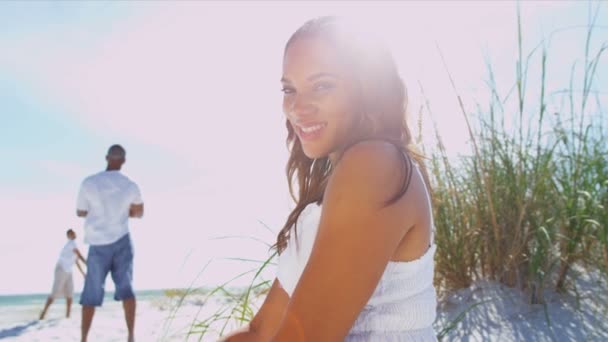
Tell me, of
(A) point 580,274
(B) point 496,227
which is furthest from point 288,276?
(A) point 580,274

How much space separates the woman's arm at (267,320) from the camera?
136 cm

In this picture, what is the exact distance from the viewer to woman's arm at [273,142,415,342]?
0.90m

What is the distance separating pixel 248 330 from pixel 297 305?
0.51 meters

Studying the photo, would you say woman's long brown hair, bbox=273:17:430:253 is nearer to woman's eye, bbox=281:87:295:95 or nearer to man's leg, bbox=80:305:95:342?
woman's eye, bbox=281:87:295:95

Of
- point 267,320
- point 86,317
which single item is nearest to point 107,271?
point 86,317

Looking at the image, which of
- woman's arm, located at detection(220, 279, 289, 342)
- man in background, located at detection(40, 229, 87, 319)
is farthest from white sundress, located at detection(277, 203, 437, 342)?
man in background, located at detection(40, 229, 87, 319)

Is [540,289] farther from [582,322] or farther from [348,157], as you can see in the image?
[348,157]

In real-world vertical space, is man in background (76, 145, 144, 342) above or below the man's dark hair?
below

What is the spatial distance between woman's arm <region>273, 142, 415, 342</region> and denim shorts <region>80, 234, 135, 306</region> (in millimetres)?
4493

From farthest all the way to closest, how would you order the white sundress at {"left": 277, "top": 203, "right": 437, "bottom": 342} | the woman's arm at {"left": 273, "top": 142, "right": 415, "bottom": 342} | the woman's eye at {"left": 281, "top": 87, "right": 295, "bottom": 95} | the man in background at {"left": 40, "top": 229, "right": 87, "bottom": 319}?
the man in background at {"left": 40, "top": 229, "right": 87, "bottom": 319} < the woman's eye at {"left": 281, "top": 87, "right": 295, "bottom": 95} < the white sundress at {"left": 277, "top": 203, "right": 437, "bottom": 342} < the woman's arm at {"left": 273, "top": 142, "right": 415, "bottom": 342}

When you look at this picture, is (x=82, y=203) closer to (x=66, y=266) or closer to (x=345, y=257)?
(x=66, y=266)

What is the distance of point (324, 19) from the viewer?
1164mm

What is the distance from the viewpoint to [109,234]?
5145mm

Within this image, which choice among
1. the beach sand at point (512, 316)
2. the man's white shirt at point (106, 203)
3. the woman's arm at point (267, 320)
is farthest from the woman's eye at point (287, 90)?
the man's white shirt at point (106, 203)
